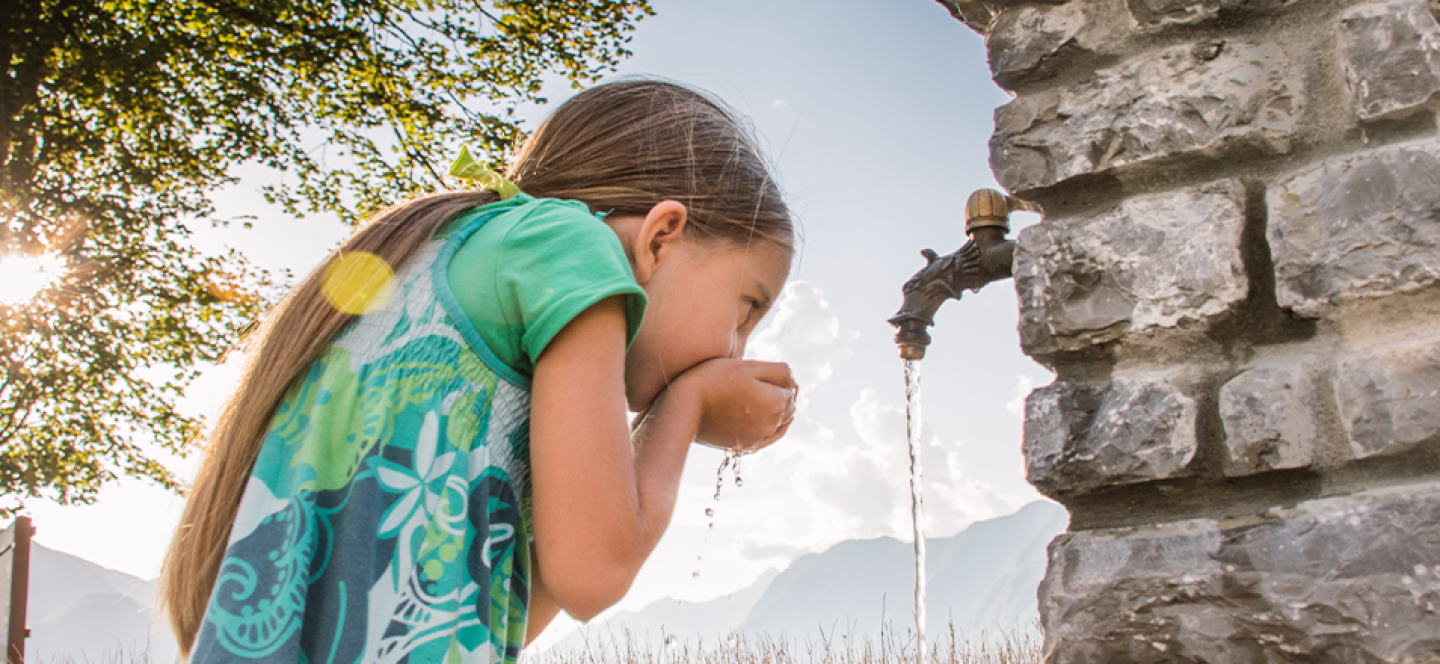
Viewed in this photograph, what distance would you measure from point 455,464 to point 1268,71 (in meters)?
1.14

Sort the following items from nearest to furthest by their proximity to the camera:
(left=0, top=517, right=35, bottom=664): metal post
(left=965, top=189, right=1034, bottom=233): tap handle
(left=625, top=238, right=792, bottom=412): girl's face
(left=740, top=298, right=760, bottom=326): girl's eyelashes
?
(left=625, top=238, right=792, bottom=412): girl's face → (left=740, top=298, right=760, bottom=326): girl's eyelashes → (left=965, top=189, right=1034, bottom=233): tap handle → (left=0, top=517, right=35, bottom=664): metal post

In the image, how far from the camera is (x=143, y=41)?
806 centimetres

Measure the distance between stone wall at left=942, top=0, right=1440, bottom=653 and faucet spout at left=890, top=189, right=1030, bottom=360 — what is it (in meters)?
0.75

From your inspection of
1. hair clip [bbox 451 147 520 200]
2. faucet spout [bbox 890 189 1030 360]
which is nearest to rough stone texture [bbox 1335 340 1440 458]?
faucet spout [bbox 890 189 1030 360]

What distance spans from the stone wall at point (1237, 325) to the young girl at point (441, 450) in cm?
53

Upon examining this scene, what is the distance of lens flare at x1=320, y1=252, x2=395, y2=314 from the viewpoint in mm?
1139

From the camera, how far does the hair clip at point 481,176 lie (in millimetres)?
1323

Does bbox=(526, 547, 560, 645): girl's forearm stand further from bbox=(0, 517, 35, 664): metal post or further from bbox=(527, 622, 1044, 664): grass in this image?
bbox=(0, 517, 35, 664): metal post

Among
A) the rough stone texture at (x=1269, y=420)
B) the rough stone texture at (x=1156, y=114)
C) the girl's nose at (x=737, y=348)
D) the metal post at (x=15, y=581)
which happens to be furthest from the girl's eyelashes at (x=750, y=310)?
the metal post at (x=15, y=581)

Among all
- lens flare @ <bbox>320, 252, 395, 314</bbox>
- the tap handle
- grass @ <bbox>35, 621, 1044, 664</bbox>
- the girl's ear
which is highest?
the tap handle

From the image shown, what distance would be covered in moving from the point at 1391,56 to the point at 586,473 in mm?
1084

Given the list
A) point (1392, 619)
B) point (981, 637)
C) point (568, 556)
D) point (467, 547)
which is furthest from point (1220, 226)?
point (981, 637)

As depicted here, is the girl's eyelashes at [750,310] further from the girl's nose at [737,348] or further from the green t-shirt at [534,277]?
the green t-shirt at [534,277]

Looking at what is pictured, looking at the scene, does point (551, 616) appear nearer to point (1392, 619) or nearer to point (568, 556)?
point (568, 556)
